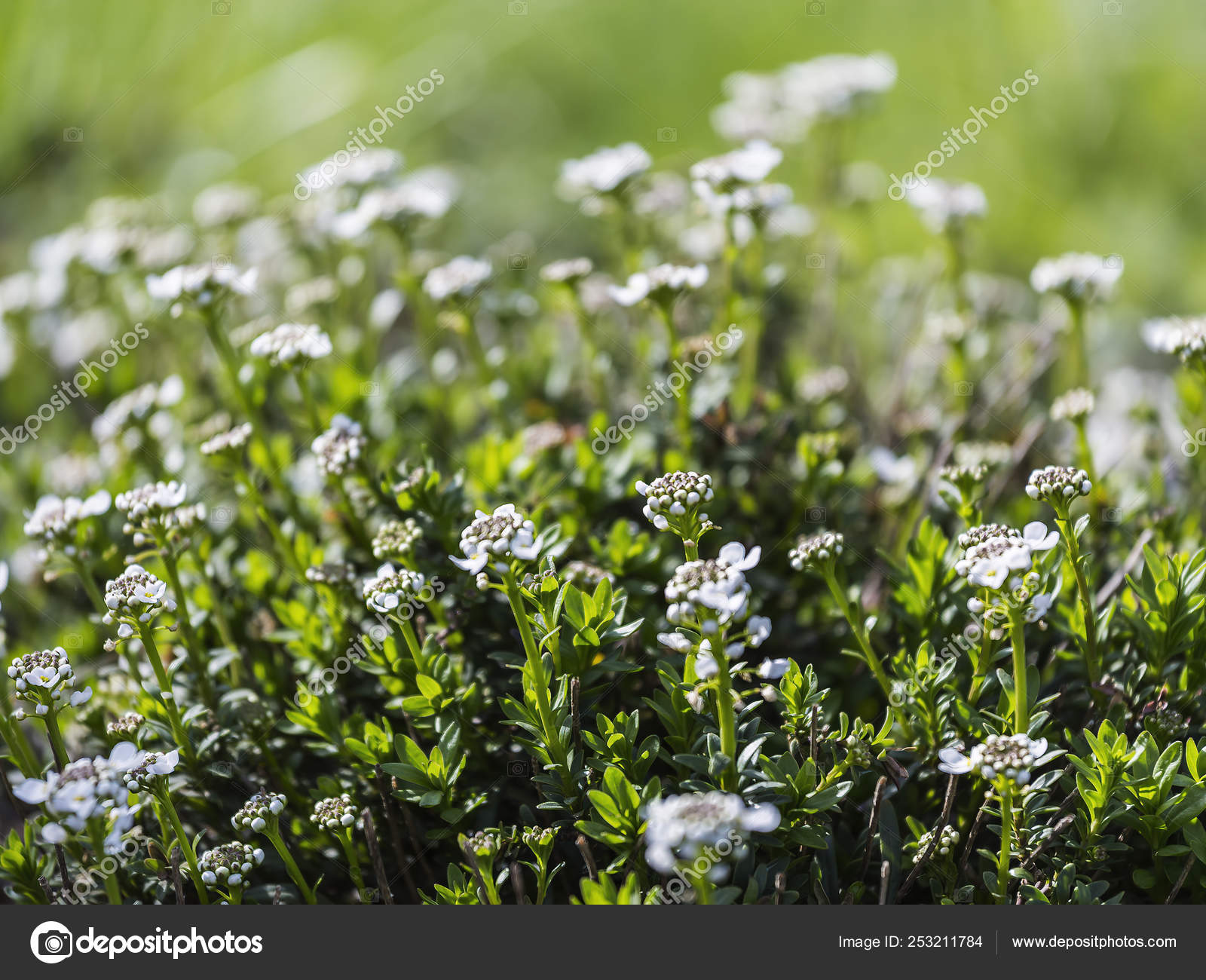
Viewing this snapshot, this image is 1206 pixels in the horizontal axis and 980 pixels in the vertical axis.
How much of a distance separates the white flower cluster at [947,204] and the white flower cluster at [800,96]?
1.56 ft

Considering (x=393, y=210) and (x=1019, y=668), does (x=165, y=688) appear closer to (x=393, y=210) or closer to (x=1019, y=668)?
(x=393, y=210)

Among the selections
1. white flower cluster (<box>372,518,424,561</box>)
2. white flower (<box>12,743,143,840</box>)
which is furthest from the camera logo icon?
white flower cluster (<box>372,518,424,561</box>)

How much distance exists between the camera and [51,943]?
2150mm

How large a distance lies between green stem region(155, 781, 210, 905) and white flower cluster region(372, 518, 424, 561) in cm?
69

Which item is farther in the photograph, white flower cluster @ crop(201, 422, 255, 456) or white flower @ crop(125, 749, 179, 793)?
white flower cluster @ crop(201, 422, 255, 456)

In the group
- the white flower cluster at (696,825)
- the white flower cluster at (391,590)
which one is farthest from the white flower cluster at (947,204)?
the white flower cluster at (696,825)

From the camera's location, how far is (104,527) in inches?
129

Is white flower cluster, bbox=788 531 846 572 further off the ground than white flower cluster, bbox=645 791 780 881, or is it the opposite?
white flower cluster, bbox=788 531 846 572

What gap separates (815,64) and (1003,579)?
2771 mm

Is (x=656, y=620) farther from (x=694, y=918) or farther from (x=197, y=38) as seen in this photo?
(x=197, y=38)

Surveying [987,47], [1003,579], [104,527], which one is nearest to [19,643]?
[104,527]

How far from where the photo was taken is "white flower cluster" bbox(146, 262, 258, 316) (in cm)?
280

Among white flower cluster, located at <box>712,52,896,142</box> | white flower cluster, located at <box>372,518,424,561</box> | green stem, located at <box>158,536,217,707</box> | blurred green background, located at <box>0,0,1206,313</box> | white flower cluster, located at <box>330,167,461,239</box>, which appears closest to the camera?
white flower cluster, located at <box>372,518,424,561</box>

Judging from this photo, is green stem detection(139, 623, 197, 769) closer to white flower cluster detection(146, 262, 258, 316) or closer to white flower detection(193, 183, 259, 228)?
white flower cluster detection(146, 262, 258, 316)
